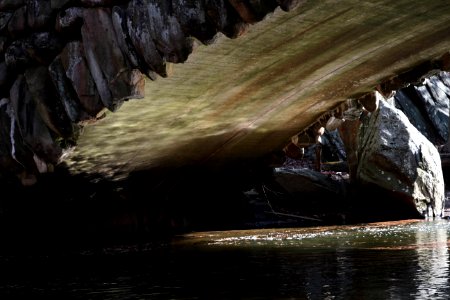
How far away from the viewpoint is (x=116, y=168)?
12.5 metres

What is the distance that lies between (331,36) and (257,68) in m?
1.11

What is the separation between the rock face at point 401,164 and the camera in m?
16.7

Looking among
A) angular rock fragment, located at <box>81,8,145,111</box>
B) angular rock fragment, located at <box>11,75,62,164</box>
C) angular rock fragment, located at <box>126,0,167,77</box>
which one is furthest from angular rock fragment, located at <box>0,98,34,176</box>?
angular rock fragment, located at <box>126,0,167,77</box>

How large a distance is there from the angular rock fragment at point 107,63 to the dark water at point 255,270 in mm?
1983

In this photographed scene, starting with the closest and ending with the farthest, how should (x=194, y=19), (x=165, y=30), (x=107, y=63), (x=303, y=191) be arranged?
(x=194, y=19) < (x=165, y=30) < (x=107, y=63) < (x=303, y=191)

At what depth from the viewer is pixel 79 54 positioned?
8.09m

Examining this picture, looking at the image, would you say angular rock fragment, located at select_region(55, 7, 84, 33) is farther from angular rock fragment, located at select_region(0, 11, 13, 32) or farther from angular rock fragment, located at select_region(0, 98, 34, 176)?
angular rock fragment, located at select_region(0, 98, 34, 176)

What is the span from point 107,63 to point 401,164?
34.9 feet

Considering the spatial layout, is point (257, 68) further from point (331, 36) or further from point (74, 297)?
point (74, 297)

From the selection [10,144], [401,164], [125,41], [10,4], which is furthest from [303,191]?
[125,41]

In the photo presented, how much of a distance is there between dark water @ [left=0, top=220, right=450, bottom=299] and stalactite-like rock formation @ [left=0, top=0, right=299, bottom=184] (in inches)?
66.0

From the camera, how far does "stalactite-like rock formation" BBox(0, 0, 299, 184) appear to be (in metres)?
6.90

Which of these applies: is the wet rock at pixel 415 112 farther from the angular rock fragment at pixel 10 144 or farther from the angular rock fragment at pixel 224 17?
the angular rock fragment at pixel 224 17

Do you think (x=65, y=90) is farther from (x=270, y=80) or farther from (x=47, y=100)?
(x=270, y=80)
